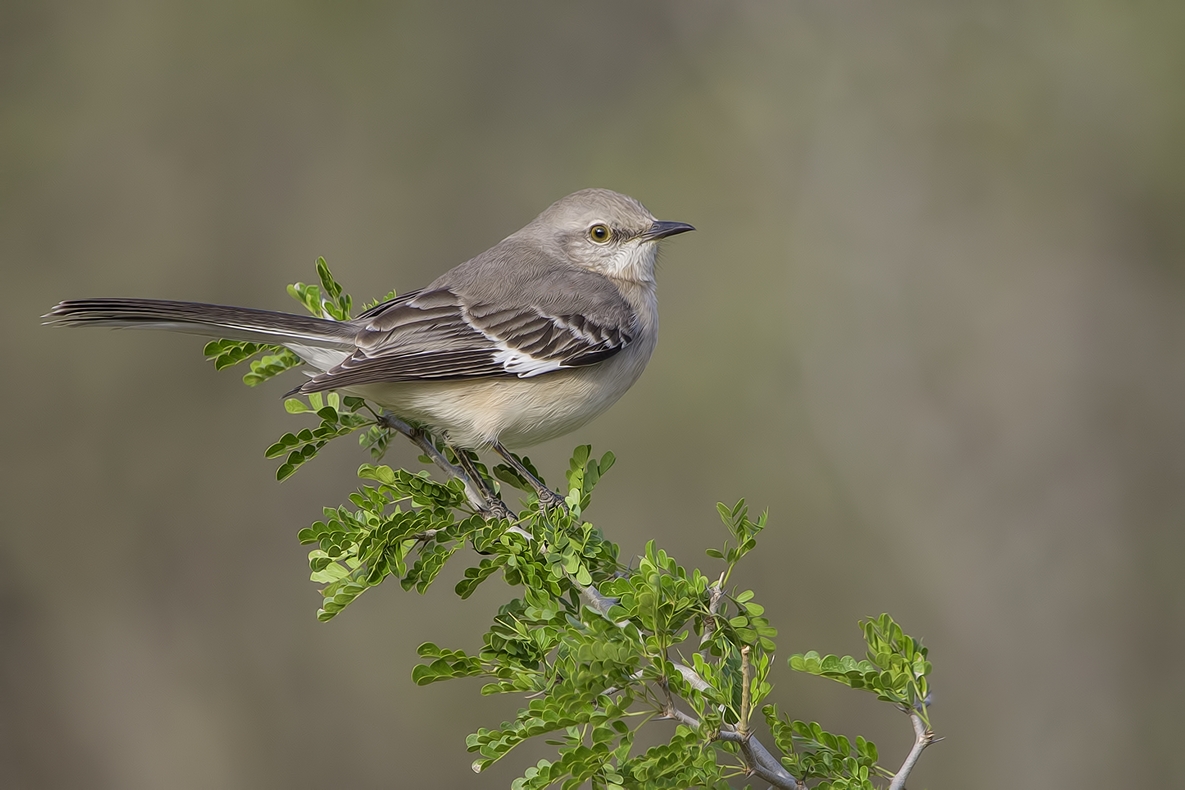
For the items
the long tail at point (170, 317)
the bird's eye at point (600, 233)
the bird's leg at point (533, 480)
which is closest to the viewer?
the long tail at point (170, 317)

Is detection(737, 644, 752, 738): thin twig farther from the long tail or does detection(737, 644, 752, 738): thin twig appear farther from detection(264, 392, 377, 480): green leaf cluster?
the long tail

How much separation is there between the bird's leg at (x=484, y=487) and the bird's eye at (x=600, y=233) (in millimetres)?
1352

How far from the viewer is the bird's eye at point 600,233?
4.72 metres

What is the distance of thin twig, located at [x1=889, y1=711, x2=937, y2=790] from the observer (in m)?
2.15

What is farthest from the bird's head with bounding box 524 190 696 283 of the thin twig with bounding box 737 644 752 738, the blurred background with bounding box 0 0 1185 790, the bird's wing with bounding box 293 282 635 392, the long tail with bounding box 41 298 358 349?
the blurred background with bounding box 0 0 1185 790

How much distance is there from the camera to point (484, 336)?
12.7ft

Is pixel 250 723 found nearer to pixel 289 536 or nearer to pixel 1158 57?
pixel 289 536

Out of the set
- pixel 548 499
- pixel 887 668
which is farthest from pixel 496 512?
pixel 887 668

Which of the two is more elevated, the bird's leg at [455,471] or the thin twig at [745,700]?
the bird's leg at [455,471]

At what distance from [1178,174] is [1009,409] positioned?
2.40 m

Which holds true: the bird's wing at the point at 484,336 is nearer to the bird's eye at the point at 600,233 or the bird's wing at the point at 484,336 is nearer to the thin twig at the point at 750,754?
the bird's eye at the point at 600,233

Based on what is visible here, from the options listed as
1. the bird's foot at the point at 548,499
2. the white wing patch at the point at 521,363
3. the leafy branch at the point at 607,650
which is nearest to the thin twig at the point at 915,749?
the leafy branch at the point at 607,650

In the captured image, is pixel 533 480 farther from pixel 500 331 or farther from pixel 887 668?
pixel 887 668

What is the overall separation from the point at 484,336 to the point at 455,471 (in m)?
0.59
